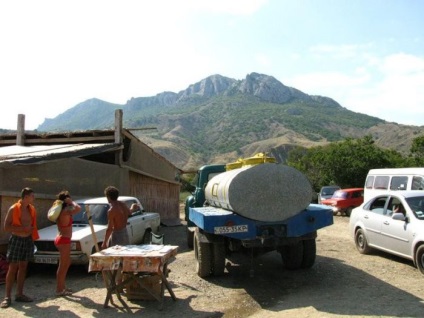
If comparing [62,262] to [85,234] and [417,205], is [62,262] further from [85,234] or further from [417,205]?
[417,205]

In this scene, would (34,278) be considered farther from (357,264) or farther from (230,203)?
(357,264)

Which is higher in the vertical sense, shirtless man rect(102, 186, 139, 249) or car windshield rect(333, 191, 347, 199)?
shirtless man rect(102, 186, 139, 249)

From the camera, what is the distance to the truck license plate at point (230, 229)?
707 centimetres

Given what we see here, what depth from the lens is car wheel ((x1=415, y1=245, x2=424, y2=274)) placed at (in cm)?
796

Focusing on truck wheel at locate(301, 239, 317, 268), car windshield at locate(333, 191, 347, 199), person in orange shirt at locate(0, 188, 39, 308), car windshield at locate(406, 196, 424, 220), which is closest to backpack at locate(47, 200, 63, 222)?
person in orange shirt at locate(0, 188, 39, 308)

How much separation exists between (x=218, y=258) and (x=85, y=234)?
2858mm

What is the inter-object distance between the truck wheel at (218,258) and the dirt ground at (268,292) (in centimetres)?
19

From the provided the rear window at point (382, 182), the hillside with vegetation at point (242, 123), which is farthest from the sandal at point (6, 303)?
the hillside with vegetation at point (242, 123)

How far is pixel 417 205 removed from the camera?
8789 mm

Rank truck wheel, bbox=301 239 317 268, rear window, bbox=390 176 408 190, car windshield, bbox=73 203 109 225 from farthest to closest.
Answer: rear window, bbox=390 176 408 190 → car windshield, bbox=73 203 109 225 → truck wheel, bbox=301 239 317 268

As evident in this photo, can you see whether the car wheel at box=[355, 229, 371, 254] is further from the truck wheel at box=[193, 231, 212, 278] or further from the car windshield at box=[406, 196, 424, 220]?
the truck wheel at box=[193, 231, 212, 278]

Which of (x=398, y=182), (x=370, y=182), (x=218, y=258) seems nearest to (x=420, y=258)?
(x=218, y=258)

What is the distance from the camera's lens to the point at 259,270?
29.5 ft

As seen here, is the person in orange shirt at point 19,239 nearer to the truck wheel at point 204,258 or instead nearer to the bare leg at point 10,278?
the bare leg at point 10,278
